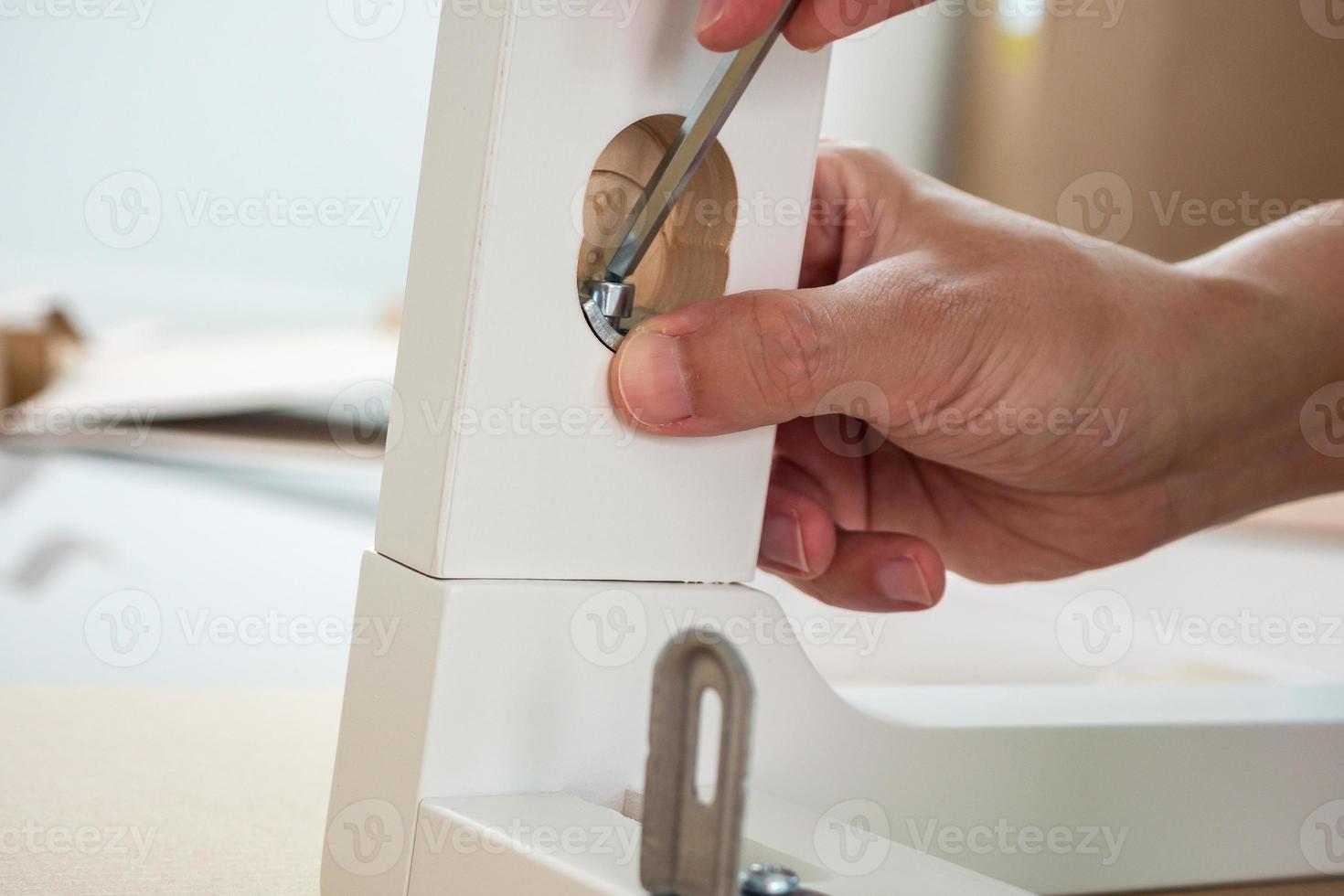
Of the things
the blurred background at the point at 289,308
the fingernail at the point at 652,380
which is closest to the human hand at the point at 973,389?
the fingernail at the point at 652,380

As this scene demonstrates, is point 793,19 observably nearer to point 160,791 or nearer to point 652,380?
point 652,380

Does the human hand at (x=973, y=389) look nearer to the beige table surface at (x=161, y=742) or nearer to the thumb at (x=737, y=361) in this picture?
the thumb at (x=737, y=361)

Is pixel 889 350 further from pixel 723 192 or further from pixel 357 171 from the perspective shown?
pixel 357 171

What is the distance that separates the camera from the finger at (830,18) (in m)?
0.40

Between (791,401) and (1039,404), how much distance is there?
199 mm

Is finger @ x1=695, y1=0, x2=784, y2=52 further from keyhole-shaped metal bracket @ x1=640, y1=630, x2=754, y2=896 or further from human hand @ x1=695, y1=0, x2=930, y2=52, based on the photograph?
keyhole-shaped metal bracket @ x1=640, y1=630, x2=754, y2=896

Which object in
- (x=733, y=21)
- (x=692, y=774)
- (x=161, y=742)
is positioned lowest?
(x=161, y=742)

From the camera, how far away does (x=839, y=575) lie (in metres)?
0.76

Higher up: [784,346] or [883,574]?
[784,346]

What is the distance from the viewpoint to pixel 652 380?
0.40 meters

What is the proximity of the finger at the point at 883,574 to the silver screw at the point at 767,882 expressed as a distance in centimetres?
45

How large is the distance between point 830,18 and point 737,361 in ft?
0.39

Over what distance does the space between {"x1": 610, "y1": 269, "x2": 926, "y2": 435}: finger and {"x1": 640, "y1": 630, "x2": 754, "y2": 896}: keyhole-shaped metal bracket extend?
0.16 m

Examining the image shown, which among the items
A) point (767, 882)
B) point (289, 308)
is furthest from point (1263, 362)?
point (289, 308)
